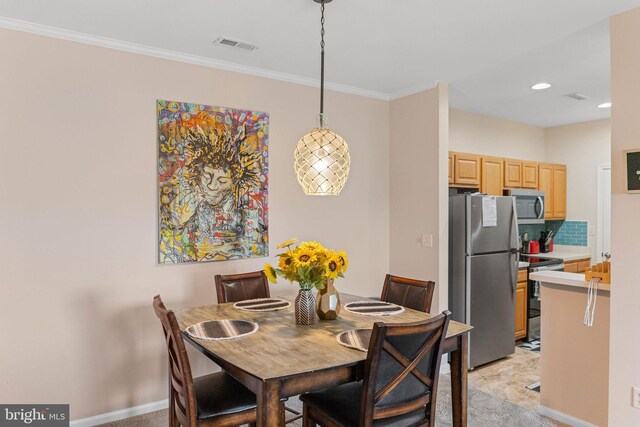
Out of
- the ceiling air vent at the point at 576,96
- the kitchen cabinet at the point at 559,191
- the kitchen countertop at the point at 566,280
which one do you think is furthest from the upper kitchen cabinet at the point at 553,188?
the kitchen countertop at the point at 566,280

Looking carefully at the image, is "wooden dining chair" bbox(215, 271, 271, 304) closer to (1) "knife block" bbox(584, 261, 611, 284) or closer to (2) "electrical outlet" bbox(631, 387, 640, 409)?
(1) "knife block" bbox(584, 261, 611, 284)

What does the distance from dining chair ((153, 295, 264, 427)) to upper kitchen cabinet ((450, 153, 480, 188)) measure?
9.85 feet

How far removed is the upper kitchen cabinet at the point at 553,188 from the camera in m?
5.37

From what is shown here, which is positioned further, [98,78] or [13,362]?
[98,78]

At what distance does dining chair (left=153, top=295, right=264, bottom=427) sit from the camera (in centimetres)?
192

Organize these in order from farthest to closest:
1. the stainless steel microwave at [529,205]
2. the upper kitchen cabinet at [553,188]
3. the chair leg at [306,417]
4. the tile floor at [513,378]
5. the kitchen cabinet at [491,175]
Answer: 1. the upper kitchen cabinet at [553,188]
2. the stainless steel microwave at [529,205]
3. the kitchen cabinet at [491,175]
4. the tile floor at [513,378]
5. the chair leg at [306,417]

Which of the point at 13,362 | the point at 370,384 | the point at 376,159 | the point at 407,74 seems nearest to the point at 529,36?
the point at 407,74

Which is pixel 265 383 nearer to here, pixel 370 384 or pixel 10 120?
pixel 370 384

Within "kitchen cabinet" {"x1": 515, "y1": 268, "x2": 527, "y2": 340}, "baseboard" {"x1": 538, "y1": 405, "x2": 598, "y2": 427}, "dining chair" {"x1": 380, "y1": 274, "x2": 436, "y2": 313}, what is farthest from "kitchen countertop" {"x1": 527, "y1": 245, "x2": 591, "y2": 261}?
"dining chair" {"x1": 380, "y1": 274, "x2": 436, "y2": 313}

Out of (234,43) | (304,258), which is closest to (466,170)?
(234,43)

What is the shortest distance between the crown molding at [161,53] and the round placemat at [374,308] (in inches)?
78.2

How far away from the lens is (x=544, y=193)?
17.4 ft

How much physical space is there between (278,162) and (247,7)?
1.39 meters

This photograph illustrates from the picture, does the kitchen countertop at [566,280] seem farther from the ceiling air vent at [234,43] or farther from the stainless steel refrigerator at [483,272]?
the ceiling air vent at [234,43]
